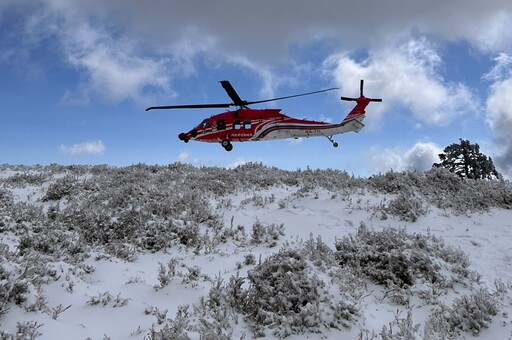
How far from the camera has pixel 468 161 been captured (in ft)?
108

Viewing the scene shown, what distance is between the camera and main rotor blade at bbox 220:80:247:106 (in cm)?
1843

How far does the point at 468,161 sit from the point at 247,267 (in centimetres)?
3067

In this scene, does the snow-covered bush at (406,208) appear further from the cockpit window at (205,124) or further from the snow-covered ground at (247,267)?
the cockpit window at (205,124)

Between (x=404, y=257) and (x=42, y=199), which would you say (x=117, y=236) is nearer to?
(x=42, y=199)

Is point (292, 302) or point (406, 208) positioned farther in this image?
point (406, 208)

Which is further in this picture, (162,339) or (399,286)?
(399,286)

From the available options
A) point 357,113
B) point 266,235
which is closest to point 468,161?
point 357,113

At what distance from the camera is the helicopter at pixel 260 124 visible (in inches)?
722

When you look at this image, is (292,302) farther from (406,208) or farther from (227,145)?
(227,145)

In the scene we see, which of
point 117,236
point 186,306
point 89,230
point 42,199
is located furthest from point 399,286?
point 42,199

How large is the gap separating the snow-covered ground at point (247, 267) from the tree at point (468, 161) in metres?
19.8

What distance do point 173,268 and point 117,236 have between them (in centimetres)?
324

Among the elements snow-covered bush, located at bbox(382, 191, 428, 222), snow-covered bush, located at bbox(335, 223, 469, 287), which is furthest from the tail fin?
snow-covered bush, located at bbox(335, 223, 469, 287)

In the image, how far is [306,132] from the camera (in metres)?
18.4
